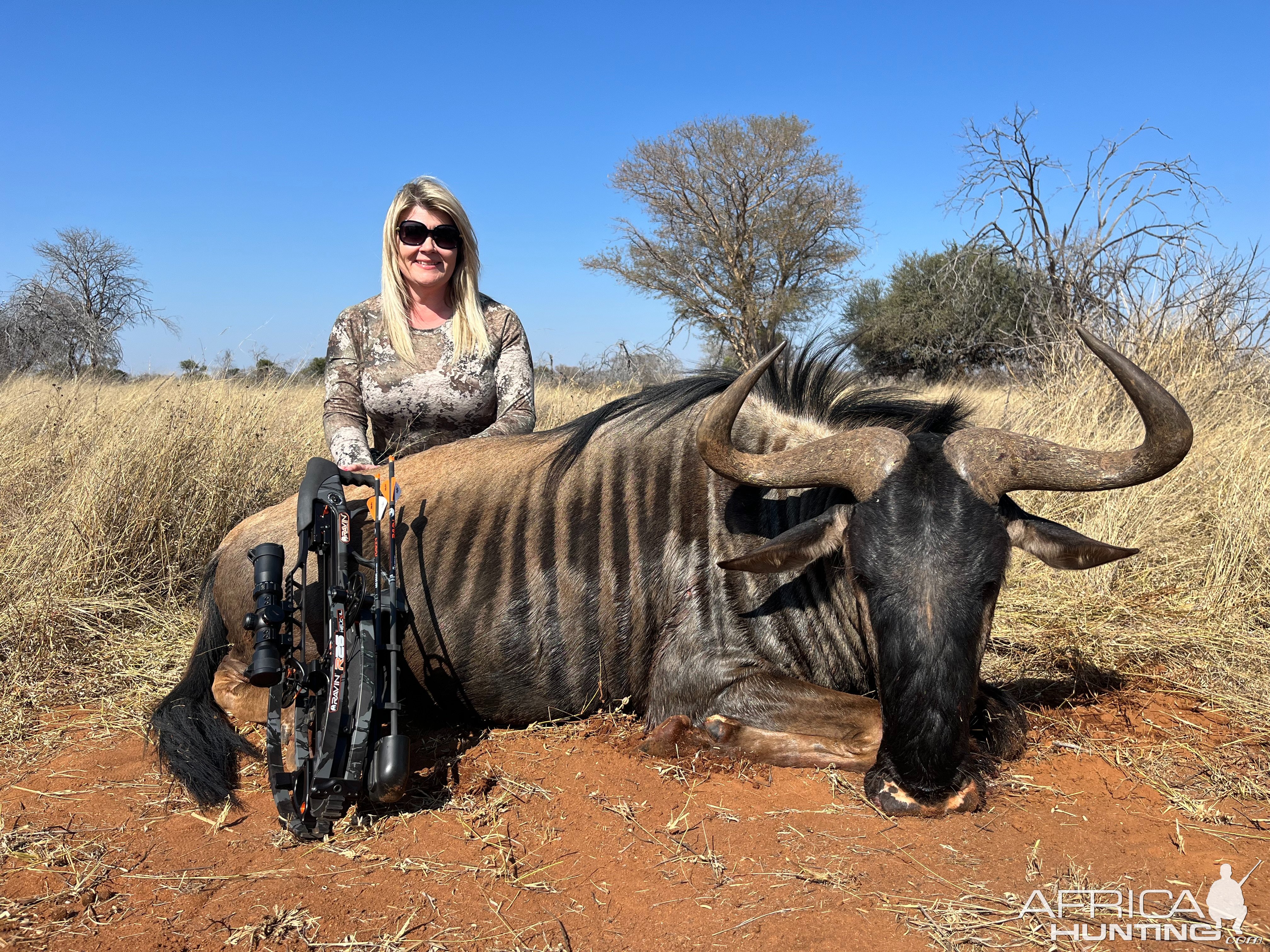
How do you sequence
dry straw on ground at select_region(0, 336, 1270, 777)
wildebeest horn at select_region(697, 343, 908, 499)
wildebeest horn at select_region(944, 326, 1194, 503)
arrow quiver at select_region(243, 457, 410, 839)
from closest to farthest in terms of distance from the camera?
arrow quiver at select_region(243, 457, 410, 839) → wildebeest horn at select_region(944, 326, 1194, 503) → wildebeest horn at select_region(697, 343, 908, 499) → dry straw on ground at select_region(0, 336, 1270, 777)

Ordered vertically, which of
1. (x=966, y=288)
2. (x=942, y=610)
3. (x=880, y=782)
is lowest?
(x=880, y=782)

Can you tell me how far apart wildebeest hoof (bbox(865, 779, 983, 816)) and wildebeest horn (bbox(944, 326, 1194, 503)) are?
853 mm

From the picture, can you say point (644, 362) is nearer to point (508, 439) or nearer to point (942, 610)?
point (508, 439)

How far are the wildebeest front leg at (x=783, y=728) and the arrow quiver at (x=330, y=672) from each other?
939mm

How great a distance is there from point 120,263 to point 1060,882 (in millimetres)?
26421

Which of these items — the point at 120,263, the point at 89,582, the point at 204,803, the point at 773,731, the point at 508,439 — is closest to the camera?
the point at 204,803

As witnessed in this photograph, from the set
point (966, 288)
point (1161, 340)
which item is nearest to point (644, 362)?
point (966, 288)

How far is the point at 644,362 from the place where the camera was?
1656 cm

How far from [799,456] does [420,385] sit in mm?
2327

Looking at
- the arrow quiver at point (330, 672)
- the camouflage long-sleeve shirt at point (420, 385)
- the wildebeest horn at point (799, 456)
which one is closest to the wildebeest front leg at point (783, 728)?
the wildebeest horn at point (799, 456)

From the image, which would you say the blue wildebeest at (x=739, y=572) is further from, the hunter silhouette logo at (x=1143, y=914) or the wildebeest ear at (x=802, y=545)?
the hunter silhouette logo at (x=1143, y=914)

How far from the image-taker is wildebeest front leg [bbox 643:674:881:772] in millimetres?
2764

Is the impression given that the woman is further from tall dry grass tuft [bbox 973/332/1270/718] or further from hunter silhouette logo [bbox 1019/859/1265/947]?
hunter silhouette logo [bbox 1019/859/1265/947]

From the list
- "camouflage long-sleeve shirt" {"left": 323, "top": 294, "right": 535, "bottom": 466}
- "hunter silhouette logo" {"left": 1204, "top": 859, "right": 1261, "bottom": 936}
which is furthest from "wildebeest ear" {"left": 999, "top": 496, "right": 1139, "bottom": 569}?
"camouflage long-sleeve shirt" {"left": 323, "top": 294, "right": 535, "bottom": 466}
